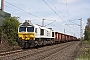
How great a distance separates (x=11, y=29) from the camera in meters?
34.4

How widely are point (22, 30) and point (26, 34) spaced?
937mm

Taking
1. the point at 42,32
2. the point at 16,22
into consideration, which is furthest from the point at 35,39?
the point at 16,22

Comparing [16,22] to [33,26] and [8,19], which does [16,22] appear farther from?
[33,26]

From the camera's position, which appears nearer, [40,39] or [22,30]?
[22,30]

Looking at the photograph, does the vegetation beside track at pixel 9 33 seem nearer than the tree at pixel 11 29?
Yes

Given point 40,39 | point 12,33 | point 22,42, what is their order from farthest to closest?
point 12,33 → point 40,39 → point 22,42

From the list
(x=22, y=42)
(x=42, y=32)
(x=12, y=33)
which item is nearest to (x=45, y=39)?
(x=42, y=32)

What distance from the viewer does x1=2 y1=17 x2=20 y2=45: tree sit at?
33719 millimetres

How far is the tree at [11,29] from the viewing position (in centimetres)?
3372

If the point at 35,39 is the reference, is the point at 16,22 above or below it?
above

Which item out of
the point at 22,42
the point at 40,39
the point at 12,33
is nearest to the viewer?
the point at 22,42

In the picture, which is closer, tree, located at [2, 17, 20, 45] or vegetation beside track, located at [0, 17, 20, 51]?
vegetation beside track, located at [0, 17, 20, 51]

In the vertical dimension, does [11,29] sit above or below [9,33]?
above

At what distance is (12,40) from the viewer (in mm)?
33531
